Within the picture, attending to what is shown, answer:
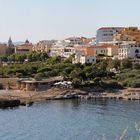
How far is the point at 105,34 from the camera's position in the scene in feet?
174

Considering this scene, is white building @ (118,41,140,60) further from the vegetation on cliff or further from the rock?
the rock

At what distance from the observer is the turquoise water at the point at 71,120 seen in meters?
15.7

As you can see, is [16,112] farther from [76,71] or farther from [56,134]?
[76,71]

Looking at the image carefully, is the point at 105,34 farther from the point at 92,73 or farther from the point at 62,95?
the point at 62,95

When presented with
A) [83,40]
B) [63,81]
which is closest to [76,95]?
[63,81]

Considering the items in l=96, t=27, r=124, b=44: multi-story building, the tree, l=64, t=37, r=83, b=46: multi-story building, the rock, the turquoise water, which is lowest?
the turquoise water

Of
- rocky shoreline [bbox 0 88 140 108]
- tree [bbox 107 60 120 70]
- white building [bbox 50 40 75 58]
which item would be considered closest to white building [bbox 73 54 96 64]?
tree [bbox 107 60 120 70]

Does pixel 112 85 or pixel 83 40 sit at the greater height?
pixel 83 40

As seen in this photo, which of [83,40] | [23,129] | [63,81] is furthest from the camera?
[83,40]

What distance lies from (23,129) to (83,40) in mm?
42237

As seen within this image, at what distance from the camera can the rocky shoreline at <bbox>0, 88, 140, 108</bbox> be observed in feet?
88.7

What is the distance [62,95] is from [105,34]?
2569 cm

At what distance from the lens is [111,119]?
19.8 meters

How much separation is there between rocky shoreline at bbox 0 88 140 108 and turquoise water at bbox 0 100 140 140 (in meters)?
1.13
